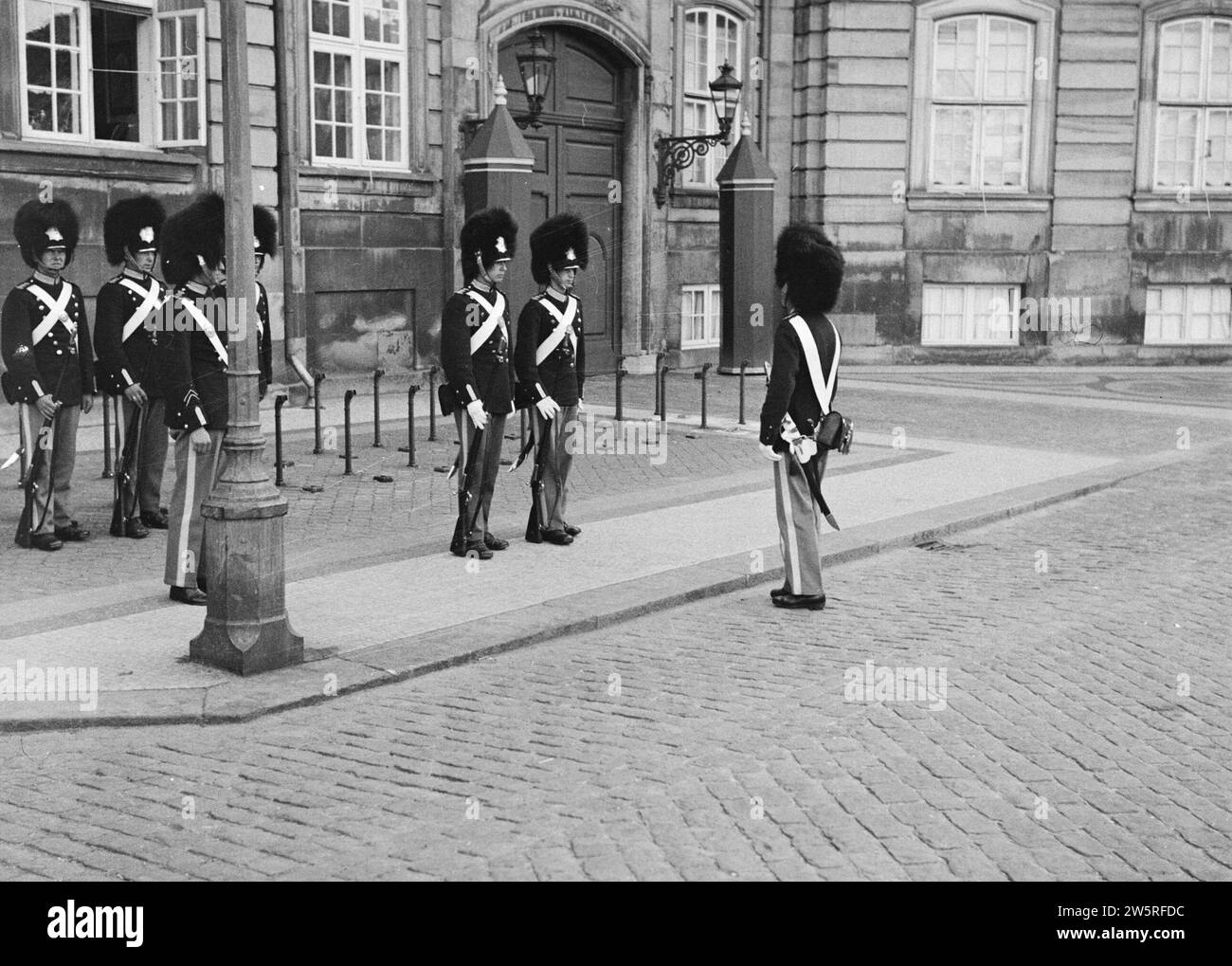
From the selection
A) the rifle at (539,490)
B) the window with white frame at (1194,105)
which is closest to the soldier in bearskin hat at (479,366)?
the rifle at (539,490)

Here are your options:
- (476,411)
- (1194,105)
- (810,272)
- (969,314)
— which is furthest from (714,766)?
(1194,105)

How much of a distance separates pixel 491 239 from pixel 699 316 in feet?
48.5

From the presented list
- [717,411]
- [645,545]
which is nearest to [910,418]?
[717,411]

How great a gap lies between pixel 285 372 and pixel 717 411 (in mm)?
4916

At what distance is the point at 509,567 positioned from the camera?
32.2 feet

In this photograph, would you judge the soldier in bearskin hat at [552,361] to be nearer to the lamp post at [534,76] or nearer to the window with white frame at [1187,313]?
the lamp post at [534,76]

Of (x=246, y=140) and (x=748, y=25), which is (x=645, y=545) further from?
(x=748, y=25)

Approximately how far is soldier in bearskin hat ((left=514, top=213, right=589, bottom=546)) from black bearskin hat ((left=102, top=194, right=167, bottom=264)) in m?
2.63

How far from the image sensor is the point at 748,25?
24.7 metres

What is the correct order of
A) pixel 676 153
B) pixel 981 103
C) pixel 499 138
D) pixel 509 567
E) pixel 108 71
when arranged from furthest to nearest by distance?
pixel 981 103 → pixel 676 153 → pixel 499 138 → pixel 108 71 → pixel 509 567

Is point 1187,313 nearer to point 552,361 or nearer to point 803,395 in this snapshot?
point 552,361

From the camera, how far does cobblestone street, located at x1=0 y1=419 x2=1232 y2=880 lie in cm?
517

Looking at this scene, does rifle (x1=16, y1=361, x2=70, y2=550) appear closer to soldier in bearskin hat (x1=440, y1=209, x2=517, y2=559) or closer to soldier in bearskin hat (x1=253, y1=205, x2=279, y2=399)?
soldier in bearskin hat (x1=253, y1=205, x2=279, y2=399)

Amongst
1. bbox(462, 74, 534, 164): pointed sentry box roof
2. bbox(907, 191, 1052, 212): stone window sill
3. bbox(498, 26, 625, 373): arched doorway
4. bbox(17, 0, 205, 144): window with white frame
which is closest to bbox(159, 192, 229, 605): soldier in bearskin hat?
bbox(17, 0, 205, 144): window with white frame
